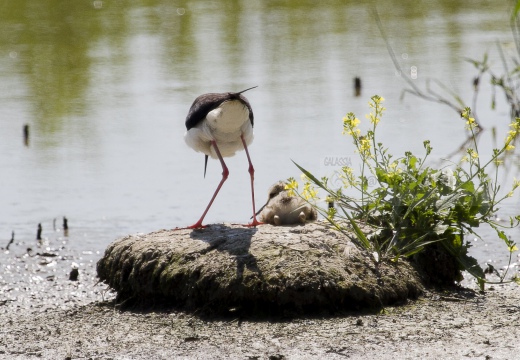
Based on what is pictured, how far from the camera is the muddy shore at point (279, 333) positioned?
5.01 meters

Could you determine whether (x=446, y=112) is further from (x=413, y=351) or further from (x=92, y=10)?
(x=92, y=10)

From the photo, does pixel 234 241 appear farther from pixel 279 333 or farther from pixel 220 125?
pixel 220 125

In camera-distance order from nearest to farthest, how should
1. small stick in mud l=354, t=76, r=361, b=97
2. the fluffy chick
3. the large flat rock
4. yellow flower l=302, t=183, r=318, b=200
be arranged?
1. the large flat rock
2. yellow flower l=302, t=183, r=318, b=200
3. the fluffy chick
4. small stick in mud l=354, t=76, r=361, b=97

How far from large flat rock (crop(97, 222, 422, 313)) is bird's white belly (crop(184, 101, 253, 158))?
0.74 meters

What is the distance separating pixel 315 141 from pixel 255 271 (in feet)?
14.9

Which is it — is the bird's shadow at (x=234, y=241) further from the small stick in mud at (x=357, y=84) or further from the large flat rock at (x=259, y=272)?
the small stick in mud at (x=357, y=84)

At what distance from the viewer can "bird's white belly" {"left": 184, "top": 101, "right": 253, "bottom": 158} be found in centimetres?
641

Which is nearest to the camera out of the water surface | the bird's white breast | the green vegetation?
the green vegetation

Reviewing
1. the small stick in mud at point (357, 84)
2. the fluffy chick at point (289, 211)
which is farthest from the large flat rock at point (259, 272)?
the small stick in mud at point (357, 84)

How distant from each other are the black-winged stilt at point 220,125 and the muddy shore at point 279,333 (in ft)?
3.43

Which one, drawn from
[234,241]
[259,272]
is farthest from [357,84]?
[259,272]

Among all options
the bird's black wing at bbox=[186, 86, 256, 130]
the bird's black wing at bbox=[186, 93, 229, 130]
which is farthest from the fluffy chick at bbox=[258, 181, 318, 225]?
the bird's black wing at bbox=[186, 93, 229, 130]

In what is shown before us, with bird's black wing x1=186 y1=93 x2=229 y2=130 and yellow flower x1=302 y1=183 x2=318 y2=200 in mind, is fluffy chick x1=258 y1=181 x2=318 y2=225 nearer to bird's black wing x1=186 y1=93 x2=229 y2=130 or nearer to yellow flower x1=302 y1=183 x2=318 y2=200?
yellow flower x1=302 y1=183 x2=318 y2=200

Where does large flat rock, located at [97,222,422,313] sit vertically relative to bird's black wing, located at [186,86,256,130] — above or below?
below
